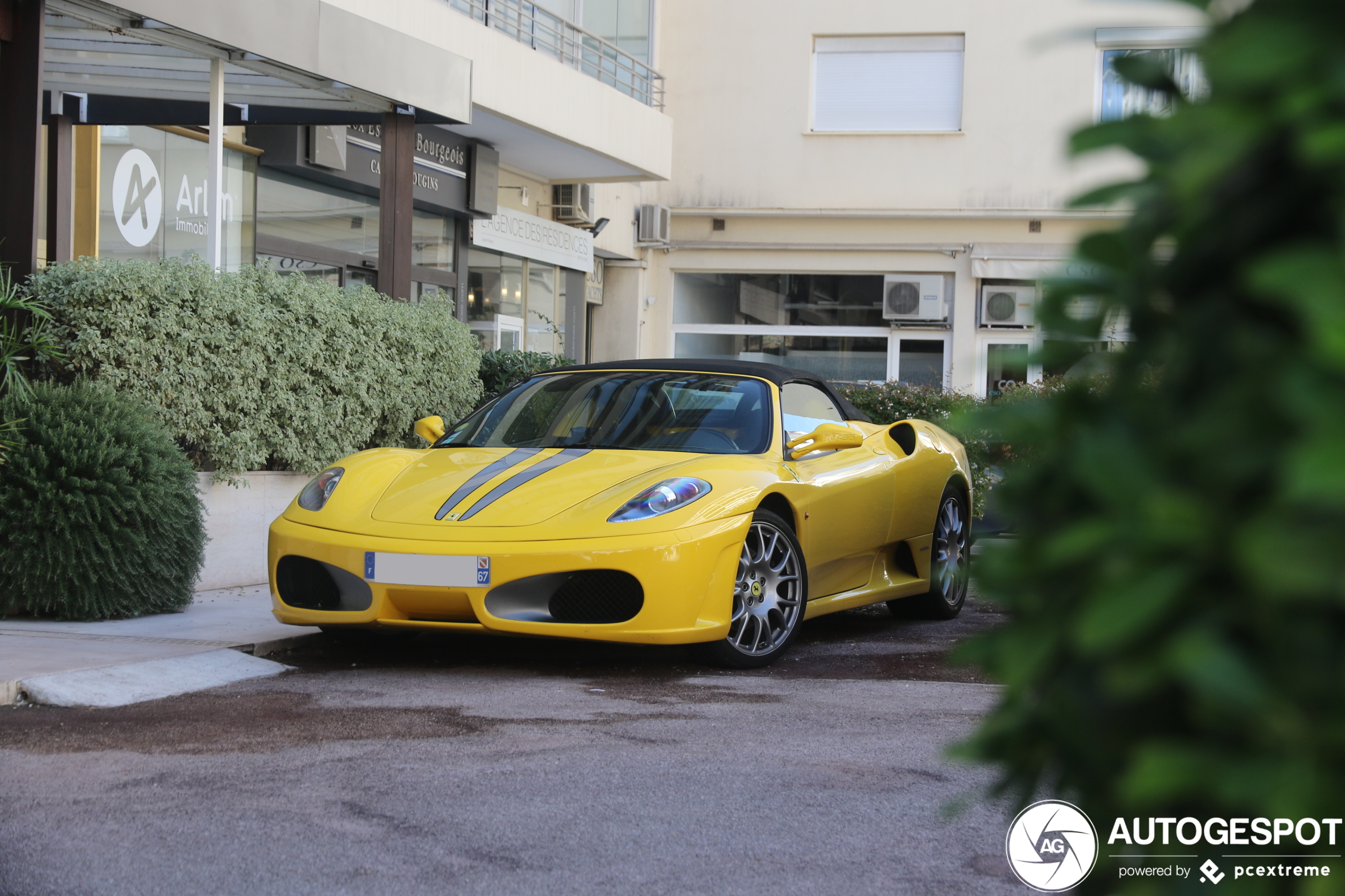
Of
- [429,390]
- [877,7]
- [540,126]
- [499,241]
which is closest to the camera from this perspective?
[429,390]

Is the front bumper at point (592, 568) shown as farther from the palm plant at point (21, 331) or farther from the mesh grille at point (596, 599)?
the palm plant at point (21, 331)

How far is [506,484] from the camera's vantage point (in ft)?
18.0

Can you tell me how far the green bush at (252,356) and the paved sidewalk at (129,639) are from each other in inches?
48.0

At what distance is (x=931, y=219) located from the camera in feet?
72.4

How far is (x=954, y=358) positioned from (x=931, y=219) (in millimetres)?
2335

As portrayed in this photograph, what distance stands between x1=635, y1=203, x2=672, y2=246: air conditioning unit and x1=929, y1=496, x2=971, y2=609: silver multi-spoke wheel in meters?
15.2

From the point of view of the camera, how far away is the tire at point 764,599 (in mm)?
5395

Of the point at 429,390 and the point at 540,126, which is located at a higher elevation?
the point at 540,126

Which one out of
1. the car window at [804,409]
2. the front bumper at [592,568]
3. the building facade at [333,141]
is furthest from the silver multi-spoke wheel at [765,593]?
the building facade at [333,141]

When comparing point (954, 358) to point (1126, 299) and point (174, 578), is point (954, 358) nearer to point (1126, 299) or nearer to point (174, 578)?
point (174, 578)

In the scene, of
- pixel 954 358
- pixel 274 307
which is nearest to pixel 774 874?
pixel 274 307

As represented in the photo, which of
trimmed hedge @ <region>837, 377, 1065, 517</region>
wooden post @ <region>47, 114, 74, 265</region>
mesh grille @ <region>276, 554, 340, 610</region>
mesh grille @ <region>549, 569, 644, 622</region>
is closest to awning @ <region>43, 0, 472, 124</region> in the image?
wooden post @ <region>47, 114, 74, 265</region>

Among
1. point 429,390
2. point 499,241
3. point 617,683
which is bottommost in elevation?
point 617,683

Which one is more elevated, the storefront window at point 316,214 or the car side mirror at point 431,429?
the storefront window at point 316,214
